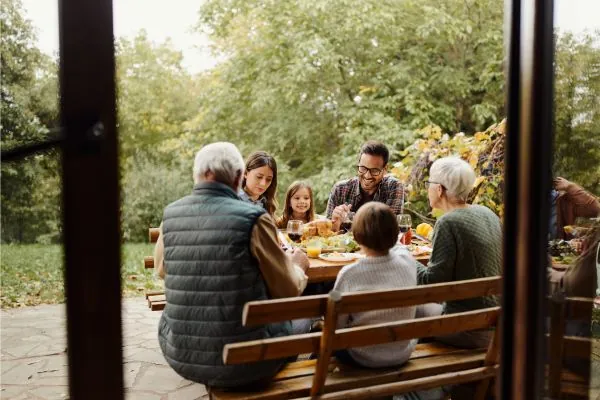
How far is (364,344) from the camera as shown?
2.07 m

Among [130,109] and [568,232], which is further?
[130,109]

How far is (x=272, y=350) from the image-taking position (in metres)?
1.92

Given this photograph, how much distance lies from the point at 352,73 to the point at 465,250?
6.24 m

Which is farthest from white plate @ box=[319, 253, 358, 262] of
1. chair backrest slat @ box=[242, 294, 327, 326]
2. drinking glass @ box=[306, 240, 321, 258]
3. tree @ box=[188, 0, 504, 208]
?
tree @ box=[188, 0, 504, 208]

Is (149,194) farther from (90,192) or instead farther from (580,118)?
(90,192)

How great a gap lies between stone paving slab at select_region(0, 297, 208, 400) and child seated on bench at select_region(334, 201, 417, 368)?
1046mm

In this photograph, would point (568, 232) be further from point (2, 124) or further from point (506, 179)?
point (2, 124)

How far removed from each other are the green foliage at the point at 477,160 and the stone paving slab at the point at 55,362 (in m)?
2.53

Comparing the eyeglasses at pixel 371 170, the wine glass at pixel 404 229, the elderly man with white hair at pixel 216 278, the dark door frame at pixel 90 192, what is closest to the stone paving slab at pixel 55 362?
the elderly man with white hair at pixel 216 278

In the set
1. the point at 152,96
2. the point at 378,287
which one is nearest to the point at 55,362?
the point at 378,287

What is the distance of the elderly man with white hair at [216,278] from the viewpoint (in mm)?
2033

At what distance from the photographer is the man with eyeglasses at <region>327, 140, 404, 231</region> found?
13.1ft

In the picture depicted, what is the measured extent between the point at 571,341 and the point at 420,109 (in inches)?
222

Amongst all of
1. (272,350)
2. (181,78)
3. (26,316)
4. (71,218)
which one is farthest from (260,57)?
(71,218)
